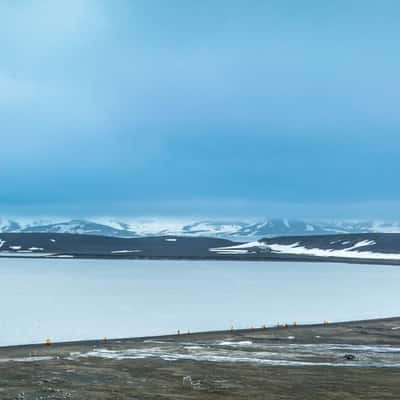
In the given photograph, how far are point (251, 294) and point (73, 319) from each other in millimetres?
39075

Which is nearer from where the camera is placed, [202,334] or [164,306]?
[202,334]

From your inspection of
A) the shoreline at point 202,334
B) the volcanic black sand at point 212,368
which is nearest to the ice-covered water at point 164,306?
the shoreline at point 202,334

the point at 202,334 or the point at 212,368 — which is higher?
the point at 202,334

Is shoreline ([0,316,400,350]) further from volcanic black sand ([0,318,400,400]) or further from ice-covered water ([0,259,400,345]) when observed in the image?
ice-covered water ([0,259,400,345])

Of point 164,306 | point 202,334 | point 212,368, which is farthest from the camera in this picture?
point 164,306

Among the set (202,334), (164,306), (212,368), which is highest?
(164,306)

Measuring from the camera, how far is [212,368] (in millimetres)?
37281

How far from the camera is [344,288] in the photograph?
385 ft

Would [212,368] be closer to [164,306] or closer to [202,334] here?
[202,334]

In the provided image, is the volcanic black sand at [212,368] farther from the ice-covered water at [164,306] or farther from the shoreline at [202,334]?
the ice-covered water at [164,306]

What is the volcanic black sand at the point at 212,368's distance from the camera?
101ft

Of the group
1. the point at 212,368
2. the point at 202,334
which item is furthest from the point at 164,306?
the point at 212,368

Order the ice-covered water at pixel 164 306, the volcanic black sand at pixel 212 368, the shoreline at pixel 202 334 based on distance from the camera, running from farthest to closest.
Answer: the ice-covered water at pixel 164 306 < the shoreline at pixel 202 334 < the volcanic black sand at pixel 212 368

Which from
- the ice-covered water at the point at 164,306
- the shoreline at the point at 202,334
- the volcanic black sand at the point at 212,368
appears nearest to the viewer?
the volcanic black sand at the point at 212,368
